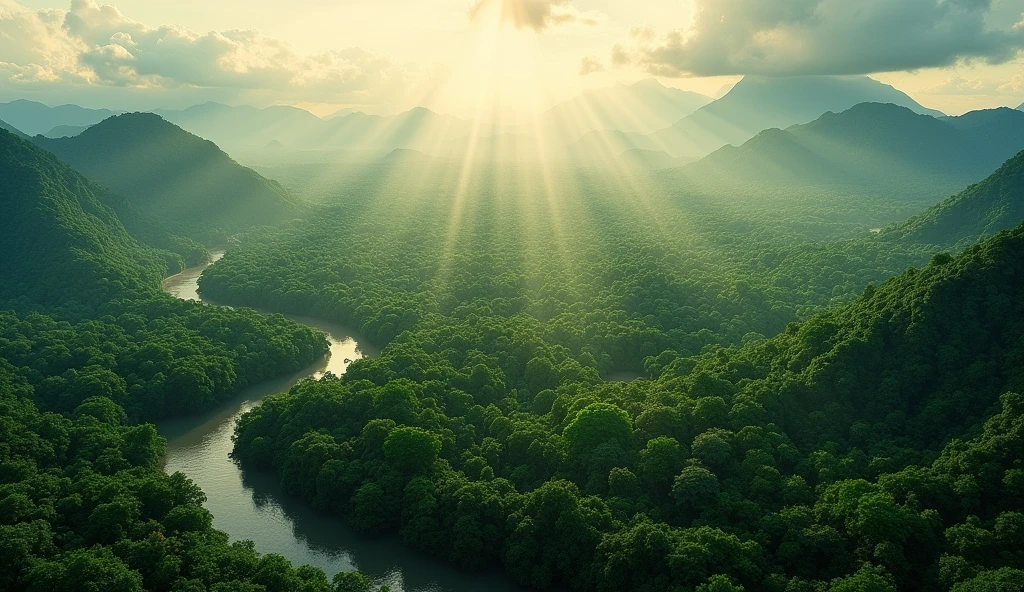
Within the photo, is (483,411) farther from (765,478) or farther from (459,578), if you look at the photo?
(765,478)

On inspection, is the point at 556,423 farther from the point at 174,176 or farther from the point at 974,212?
the point at 174,176

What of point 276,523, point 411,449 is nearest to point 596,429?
point 411,449

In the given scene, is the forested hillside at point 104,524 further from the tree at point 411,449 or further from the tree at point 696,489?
the tree at point 696,489

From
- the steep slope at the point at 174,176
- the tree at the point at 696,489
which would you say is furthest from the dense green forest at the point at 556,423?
the steep slope at the point at 174,176

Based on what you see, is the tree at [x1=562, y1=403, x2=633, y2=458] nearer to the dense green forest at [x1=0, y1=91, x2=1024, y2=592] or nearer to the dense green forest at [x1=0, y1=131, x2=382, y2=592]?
the dense green forest at [x1=0, y1=91, x2=1024, y2=592]

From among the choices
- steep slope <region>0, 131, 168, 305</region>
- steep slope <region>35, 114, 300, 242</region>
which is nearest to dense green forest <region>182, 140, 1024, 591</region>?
steep slope <region>0, 131, 168, 305</region>

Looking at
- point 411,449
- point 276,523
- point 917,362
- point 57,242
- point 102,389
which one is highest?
point 917,362
